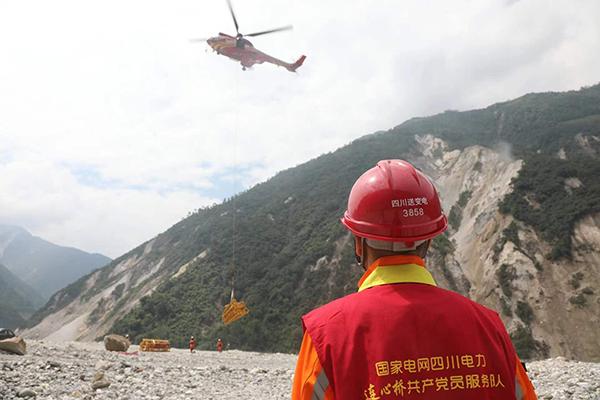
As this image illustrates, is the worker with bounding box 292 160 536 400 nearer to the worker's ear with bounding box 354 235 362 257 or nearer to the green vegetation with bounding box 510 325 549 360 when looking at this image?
the worker's ear with bounding box 354 235 362 257

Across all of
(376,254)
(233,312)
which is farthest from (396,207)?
(233,312)

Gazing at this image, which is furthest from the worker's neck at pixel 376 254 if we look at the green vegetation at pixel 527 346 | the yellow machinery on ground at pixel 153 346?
the green vegetation at pixel 527 346

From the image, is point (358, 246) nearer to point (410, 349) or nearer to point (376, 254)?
point (376, 254)

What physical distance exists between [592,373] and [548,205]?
2677 cm

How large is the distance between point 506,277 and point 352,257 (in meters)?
12.8

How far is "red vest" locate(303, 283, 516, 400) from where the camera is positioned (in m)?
1.34

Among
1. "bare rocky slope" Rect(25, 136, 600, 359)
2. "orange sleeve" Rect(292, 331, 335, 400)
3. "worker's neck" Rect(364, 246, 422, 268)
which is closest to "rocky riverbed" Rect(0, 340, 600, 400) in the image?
"orange sleeve" Rect(292, 331, 335, 400)

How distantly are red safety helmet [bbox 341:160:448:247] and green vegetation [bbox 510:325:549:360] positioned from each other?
25057 mm

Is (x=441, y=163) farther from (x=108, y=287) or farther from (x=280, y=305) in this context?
(x=108, y=287)

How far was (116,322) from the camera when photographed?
3391cm

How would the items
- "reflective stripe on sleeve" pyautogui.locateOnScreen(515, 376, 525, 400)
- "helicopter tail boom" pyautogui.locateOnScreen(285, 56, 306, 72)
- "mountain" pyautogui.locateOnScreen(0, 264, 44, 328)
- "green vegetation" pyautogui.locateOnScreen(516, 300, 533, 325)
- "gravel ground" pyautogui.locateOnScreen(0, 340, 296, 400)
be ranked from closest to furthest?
"reflective stripe on sleeve" pyautogui.locateOnScreen(515, 376, 525, 400)
"gravel ground" pyautogui.locateOnScreen(0, 340, 296, 400)
"green vegetation" pyautogui.locateOnScreen(516, 300, 533, 325)
"helicopter tail boom" pyautogui.locateOnScreen(285, 56, 306, 72)
"mountain" pyautogui.locateOnScreen(0, 264, 44, 328)

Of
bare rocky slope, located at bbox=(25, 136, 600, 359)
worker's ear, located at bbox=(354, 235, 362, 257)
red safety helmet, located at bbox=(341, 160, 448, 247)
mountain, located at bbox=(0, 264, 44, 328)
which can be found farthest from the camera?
mountain, located at bbox=(0, 264, 44, 328)

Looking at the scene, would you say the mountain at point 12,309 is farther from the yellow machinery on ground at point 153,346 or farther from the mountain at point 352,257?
the yellow machinery on ground at point 153,346

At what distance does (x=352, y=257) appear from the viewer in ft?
107
